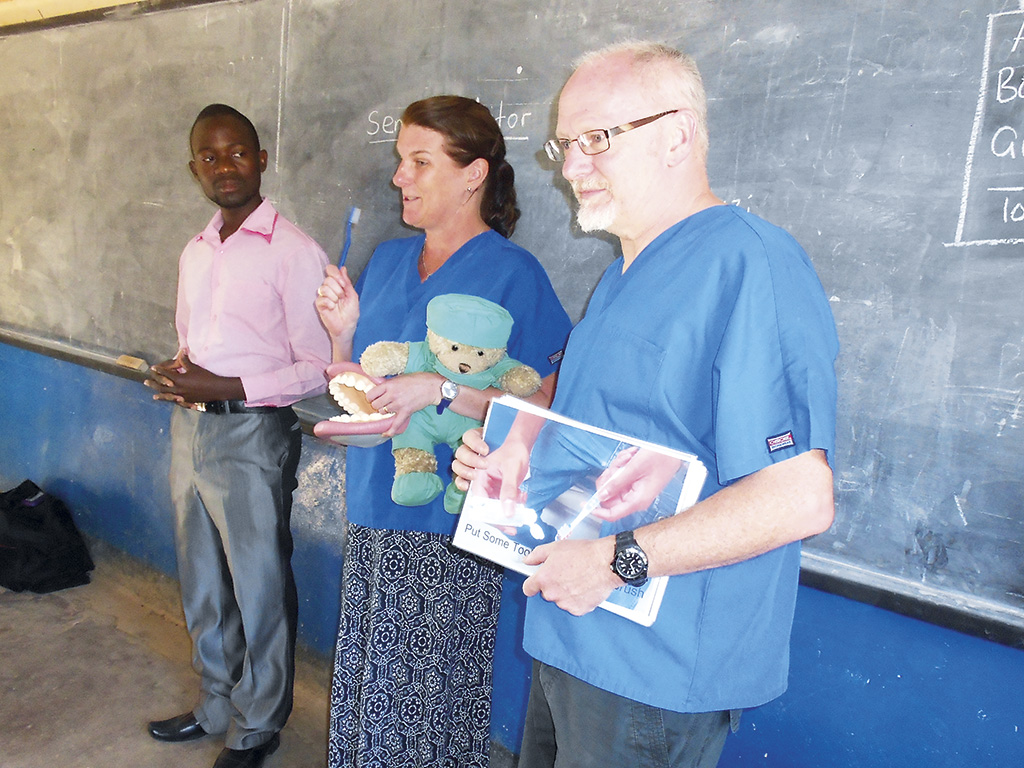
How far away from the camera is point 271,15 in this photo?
2.51m

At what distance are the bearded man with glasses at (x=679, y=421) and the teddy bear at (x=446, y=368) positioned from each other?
15.7 inches

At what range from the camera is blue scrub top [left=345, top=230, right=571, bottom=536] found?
1.65m

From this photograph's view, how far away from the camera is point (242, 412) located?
2.16 meters

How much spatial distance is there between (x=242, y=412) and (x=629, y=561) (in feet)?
5.14

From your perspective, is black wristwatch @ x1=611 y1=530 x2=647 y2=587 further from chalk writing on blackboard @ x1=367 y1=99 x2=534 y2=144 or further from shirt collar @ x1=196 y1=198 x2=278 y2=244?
shirt collar @ x1=196 y1=198 x2=278 y2=244

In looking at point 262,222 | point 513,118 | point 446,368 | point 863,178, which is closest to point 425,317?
point 446,368

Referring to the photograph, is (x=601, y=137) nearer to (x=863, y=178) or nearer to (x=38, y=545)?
(x=863, y=178)

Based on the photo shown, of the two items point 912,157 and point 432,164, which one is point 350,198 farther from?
point 912,157

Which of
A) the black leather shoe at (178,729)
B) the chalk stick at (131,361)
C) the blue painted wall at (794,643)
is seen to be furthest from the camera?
the chalk stick at (131,361)

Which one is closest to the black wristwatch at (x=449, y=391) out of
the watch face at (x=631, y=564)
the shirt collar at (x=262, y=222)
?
the watch face at (x=631, y=564)

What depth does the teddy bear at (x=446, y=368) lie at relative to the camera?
4.84 feet

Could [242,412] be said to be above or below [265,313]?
below

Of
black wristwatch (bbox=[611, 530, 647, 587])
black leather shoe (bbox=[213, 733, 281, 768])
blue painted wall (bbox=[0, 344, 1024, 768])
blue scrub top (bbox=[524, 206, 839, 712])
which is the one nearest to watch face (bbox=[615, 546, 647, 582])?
black wristwatch (bbox=[611, 530, 647, 587])

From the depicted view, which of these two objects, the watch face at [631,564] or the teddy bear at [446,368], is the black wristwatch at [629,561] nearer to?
the watch face at [631,564]
